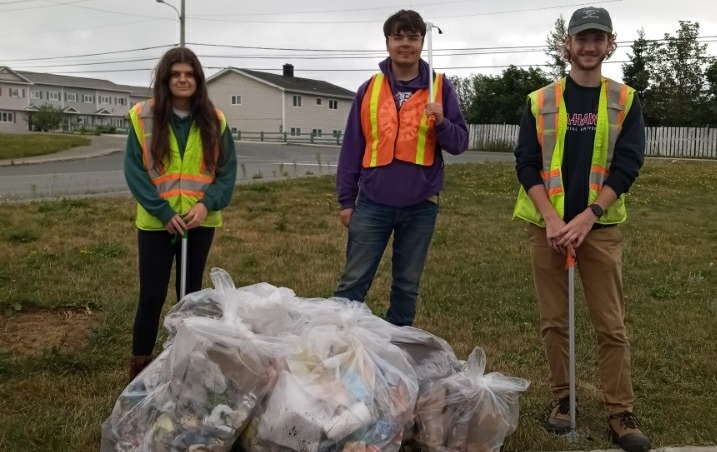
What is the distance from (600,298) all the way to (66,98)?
9502 cm

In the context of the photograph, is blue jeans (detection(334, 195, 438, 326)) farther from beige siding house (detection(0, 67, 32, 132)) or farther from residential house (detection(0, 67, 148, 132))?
beige siding house (detection(0, 67, 32, 132))

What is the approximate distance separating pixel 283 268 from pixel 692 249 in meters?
5.07

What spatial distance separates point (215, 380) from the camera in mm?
2990

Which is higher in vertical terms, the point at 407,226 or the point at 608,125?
the point at 608,125

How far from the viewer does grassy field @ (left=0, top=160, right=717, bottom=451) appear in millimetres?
3871

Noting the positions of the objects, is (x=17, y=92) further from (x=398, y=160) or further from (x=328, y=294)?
(x=398, y=160)

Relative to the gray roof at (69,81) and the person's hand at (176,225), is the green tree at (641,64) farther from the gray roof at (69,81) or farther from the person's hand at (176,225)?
the gray roof at (69,81)

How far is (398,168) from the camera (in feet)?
12.6

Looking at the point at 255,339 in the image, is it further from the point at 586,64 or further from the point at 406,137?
the point at 586,64

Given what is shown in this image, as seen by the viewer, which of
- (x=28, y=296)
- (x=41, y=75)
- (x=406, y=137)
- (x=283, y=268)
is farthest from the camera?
(x=41, y=75)

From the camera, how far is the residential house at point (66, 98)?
79.7 meters

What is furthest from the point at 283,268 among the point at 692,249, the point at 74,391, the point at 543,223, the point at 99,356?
the point at 692,249

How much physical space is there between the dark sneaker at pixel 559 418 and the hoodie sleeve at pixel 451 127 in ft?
4.72

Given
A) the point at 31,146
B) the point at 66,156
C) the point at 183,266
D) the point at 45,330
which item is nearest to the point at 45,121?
the point at 31,146
